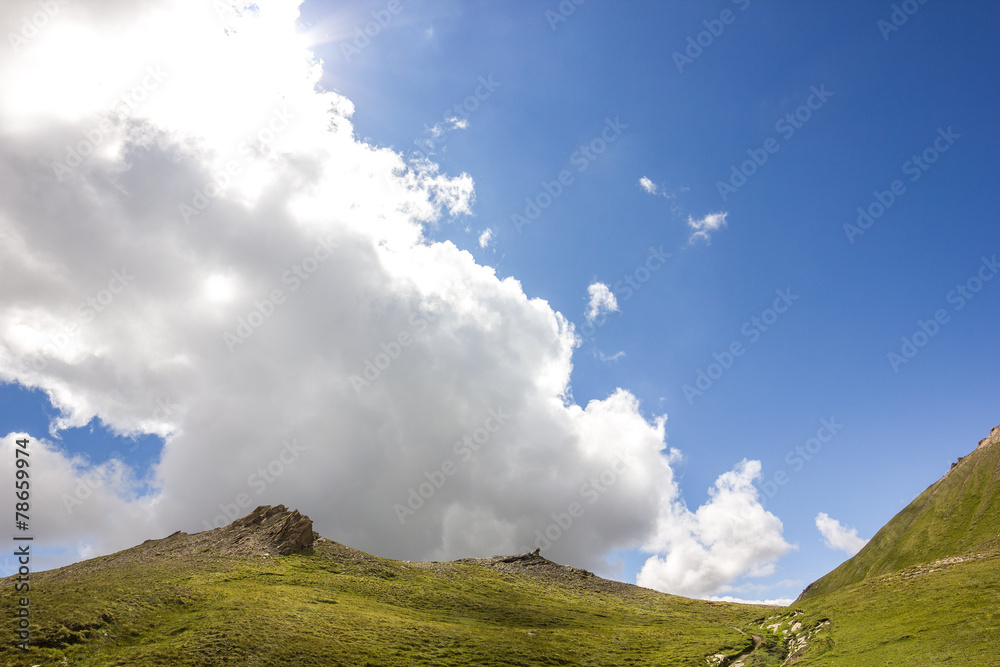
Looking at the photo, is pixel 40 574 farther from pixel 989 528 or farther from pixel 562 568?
pixel 989 528

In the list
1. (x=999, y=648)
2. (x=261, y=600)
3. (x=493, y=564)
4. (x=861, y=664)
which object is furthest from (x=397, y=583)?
(x=999, y=648)

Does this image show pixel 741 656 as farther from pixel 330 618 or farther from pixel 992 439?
pixel 992 439

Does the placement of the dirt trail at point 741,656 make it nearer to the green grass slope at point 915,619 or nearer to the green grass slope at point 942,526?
the green grass slope at point 915,619

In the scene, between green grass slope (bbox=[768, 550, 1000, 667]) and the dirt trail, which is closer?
green grass slope (bbox=[768, 550, 1000, 667])

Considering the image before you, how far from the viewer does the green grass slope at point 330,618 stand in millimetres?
47406

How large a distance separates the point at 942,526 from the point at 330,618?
146 metres

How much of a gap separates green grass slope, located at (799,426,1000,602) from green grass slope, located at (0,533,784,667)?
147ft

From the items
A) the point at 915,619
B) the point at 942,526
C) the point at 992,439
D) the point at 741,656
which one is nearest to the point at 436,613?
the point at 741,656

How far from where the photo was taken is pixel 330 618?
205ft

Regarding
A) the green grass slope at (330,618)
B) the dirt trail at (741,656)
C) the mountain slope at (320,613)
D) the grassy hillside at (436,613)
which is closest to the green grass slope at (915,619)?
the grassy hillside at (436,613)

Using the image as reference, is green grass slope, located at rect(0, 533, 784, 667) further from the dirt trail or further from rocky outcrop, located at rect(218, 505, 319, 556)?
rocky outcrop, located at rect(218, 505, 319, 556)

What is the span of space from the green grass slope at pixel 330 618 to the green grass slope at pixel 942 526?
44.7 meters

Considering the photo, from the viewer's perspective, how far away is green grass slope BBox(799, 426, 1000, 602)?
10375 cm

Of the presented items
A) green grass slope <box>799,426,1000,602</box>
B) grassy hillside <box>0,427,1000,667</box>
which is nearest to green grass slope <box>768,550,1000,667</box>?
grassy hillside <box>0,427,1000,667</box>
